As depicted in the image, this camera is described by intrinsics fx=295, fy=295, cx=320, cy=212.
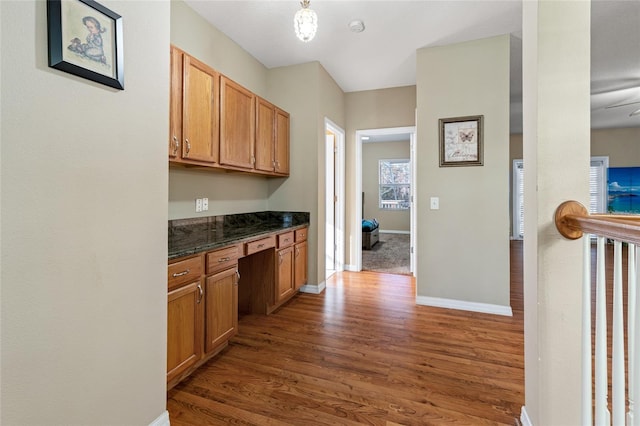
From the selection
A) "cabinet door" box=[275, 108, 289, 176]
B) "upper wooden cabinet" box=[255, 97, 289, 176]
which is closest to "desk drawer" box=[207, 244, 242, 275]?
"upper wooden cabinet" box=[255, 97, 289, 176]

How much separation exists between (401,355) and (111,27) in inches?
Answer: 99.9

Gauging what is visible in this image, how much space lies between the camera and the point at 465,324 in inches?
109

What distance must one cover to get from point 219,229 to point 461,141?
263 centimetres

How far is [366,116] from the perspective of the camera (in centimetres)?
457

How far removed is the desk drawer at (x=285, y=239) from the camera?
9.87ft

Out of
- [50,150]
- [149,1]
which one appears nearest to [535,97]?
[149,1]

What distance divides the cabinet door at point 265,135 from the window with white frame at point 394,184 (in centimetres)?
620

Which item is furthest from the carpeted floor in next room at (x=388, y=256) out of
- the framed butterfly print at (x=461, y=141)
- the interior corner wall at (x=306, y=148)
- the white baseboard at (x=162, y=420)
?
the white baseboard at (x=162, y=420)

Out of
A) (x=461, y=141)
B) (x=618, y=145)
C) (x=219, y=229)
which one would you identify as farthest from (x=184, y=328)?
(x=618, y=145)

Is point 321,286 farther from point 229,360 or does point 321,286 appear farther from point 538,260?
point 538,260

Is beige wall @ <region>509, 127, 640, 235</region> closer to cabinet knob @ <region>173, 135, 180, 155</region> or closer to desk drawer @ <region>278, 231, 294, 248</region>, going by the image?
desk drawer @ <region>278, 231, 294, 248</region>

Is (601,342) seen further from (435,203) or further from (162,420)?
(435,203)

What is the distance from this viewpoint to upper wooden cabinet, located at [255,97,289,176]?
9.98 ft

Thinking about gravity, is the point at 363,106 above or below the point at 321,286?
above
